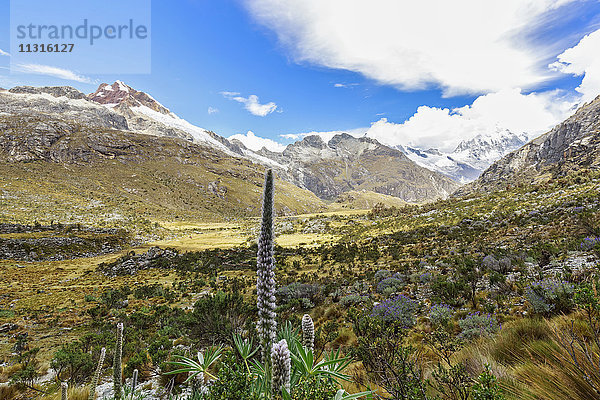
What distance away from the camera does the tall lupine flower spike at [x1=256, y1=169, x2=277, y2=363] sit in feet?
7.20

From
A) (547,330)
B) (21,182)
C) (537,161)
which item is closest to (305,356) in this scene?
(547,330)

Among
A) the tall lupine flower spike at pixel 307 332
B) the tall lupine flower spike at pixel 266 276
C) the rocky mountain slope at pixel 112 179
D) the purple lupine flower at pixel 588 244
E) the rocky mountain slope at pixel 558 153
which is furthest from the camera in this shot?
the rocky mountain slope at pixel 558 153

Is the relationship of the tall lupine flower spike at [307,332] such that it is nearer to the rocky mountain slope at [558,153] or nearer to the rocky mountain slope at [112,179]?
the rocky mountain slope at [112,179]

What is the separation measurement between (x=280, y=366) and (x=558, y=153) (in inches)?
4991

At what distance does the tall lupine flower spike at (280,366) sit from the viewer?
6.09 ft

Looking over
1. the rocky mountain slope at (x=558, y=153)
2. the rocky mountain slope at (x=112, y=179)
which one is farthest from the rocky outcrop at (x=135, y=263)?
the rocky mountain slope at (x=558, y=153)

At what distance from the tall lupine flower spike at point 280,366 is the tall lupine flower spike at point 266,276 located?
0.27 metres

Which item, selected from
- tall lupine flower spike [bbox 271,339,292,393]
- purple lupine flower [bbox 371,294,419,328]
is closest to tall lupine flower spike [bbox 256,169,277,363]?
tall lupine flower spike [bbox 271,339,292,393]

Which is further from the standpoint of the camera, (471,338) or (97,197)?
(97,197)

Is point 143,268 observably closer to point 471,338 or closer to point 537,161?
point 471,338

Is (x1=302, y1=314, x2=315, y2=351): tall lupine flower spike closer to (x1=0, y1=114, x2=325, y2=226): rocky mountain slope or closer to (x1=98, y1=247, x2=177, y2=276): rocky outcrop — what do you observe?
(x1=98, y1=247, x2=177, y2=276): rocky outcrop

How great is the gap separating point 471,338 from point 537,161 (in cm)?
13107

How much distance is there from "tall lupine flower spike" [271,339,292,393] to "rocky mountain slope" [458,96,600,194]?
62.1m

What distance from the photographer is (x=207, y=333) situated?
22.6 feet
